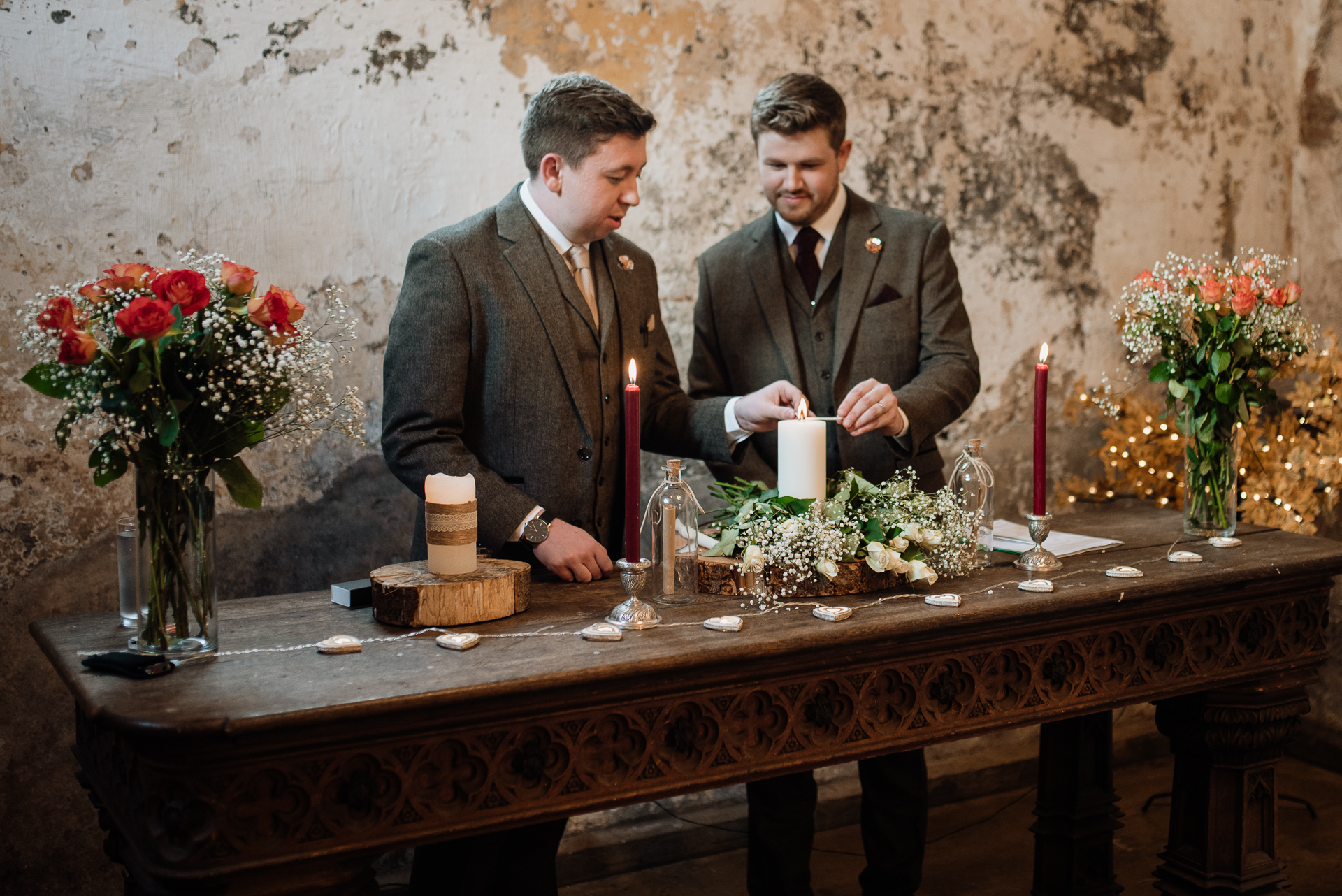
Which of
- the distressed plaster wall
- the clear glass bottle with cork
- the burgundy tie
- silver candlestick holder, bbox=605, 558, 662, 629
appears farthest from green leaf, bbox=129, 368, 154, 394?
the burgundy tie

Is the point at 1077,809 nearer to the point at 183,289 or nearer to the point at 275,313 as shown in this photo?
the point at 275,313

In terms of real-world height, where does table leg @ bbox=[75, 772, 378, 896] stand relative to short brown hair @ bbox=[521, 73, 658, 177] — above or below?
below

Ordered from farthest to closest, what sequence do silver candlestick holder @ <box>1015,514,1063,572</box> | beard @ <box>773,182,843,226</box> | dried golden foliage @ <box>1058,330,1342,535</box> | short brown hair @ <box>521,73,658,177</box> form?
1. dried golden foliage @ <box>1058,330,1342,535</box>
2. beard @ <box>773,182,843,226</box>
3. short brown hair @ <box>521,73,658,177</box>
4. silver candlestick holder @ <box>1015,514,1063,572</box>

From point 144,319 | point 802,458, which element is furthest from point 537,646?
point 144,319

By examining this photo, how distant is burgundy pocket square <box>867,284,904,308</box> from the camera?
3.04 m

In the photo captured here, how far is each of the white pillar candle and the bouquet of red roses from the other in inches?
36.4

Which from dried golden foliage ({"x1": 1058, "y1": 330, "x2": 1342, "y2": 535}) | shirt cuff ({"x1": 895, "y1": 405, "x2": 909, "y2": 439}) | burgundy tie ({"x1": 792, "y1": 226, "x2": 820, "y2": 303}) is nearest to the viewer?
shirt cuff ({"x1": 895, "y1": 405, "x2": 909, "y2": 439})

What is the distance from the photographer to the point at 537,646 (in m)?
1.75

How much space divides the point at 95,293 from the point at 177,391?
0.20 meters

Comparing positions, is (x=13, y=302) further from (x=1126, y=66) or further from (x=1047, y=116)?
(x=1126, y=66)

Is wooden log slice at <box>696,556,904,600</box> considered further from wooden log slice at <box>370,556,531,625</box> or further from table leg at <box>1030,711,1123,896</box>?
table leg at <box>1030,711,1123,896</box>

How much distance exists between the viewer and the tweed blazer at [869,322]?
3002mm

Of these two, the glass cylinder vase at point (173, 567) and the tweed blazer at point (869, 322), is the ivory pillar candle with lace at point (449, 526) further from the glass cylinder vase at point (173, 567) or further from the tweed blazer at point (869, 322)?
the tweed blazer at point (869, 322)

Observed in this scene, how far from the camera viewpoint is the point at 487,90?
10.5 feet
